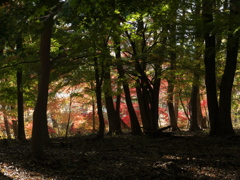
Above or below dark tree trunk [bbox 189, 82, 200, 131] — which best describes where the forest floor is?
below

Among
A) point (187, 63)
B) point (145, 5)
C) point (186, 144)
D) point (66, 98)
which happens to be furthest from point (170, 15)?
point (66, 98)

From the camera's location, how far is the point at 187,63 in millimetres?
13617

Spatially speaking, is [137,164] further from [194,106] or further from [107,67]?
[194,106]

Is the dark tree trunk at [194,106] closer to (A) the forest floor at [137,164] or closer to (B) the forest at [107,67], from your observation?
(B) the forest at [107,67]

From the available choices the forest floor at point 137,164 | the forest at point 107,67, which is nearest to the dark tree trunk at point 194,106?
the forest at point 107,67

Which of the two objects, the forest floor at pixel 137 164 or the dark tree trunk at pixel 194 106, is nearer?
the forest floor at pixel 137 164

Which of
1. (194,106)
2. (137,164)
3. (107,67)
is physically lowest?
(137,164)

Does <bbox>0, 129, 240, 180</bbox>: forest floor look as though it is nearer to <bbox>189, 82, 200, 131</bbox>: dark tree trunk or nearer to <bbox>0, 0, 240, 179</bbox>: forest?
<bbox>0, 0, 240, 179</bbox>: forest

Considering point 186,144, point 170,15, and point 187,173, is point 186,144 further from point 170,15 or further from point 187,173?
point 170,15

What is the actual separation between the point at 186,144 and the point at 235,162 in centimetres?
348

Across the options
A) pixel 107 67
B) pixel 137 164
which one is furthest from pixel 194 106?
pixel 137 164

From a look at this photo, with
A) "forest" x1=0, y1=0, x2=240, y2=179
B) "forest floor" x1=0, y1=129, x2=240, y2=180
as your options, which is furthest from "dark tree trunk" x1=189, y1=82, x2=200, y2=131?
"forest floor" x1=0, y1=129, x2=240, y2=180

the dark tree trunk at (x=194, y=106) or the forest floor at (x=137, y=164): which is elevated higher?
the dark tree trunk at (x=194, y=106)

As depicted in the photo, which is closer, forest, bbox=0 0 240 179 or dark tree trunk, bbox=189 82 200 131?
forest, bbox=0 0 240 179
